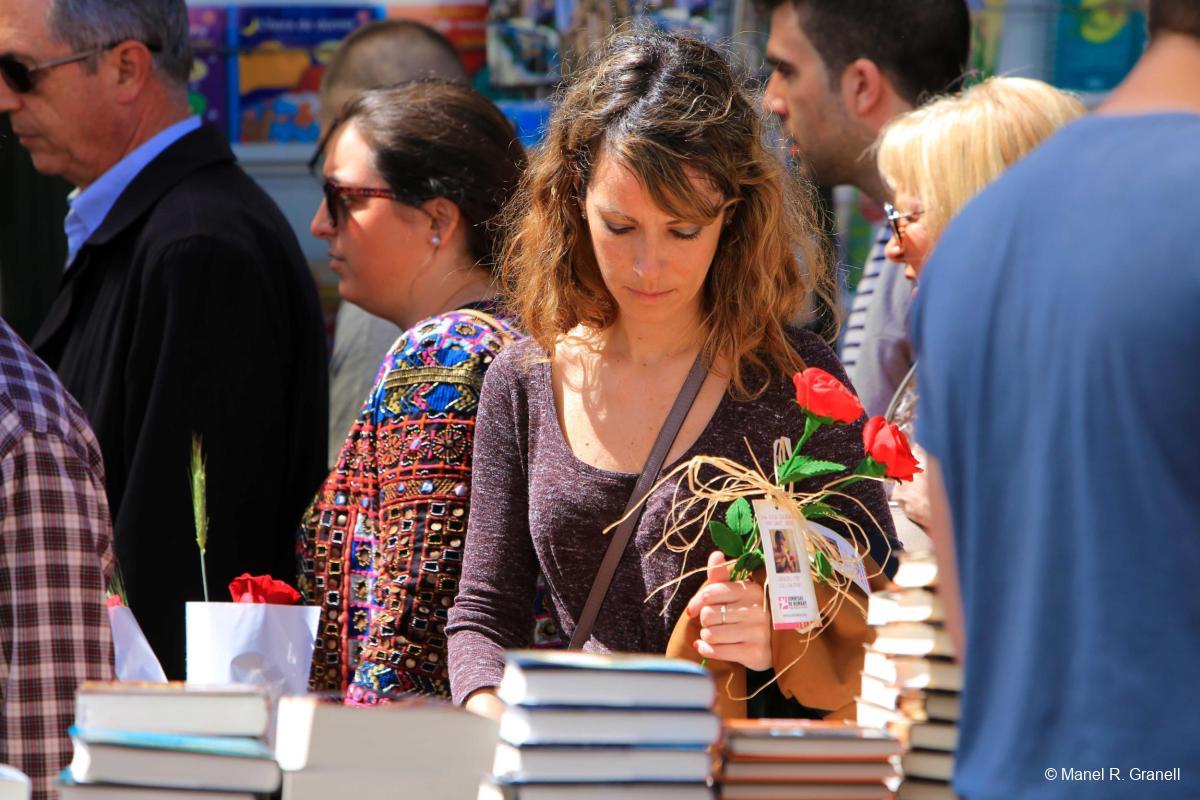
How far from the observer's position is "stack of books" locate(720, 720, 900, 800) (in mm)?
1645

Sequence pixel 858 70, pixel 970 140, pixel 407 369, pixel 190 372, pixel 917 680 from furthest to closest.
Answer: pixel 858 70 < pixel 190 372 < pixel 970 140 < pixel 407 369 < pixel 917 680

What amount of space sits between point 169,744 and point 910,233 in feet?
5.87

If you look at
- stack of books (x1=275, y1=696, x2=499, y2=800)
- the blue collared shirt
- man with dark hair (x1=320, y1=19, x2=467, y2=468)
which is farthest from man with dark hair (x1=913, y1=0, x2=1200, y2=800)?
man with dark hair (x1=320, y1=19, x2=467, y2=468)

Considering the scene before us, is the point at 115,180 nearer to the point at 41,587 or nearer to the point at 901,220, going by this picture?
the point at 41,587

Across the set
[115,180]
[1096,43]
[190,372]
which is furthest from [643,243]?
[1096,43]

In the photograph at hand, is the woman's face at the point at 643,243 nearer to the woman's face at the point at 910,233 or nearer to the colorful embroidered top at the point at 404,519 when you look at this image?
the colorful embroidered top at the point at 404,519

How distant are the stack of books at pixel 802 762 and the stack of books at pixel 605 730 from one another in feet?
0.20

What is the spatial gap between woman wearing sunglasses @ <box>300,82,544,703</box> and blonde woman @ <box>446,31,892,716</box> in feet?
0.35

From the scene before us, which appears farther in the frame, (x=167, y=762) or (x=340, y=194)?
(x=340, y=194)

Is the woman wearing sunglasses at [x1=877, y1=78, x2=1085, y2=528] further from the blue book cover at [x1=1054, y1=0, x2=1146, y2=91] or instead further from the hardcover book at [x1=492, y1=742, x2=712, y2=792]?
the blue book cover at [x1=1054, y1=0, x2=1146, y2=91]

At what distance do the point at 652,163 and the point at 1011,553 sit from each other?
98 cm

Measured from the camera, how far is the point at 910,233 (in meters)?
2.89

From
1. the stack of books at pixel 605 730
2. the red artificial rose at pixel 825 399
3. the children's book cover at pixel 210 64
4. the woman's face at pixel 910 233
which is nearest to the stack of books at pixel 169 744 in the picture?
the stack of books at pixel 605 730

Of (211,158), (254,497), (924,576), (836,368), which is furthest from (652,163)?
(211,158)
